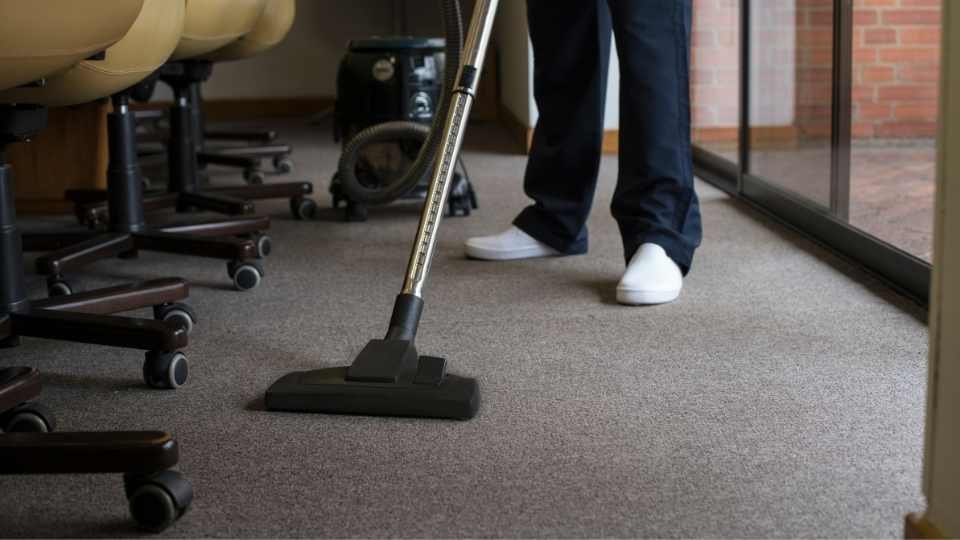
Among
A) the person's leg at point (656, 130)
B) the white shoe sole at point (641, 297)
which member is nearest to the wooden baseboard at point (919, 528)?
the white shoe sole at point (641, 297)

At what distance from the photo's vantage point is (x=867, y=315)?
182cm

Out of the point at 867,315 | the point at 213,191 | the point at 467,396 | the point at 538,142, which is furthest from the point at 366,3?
the point at 467,396

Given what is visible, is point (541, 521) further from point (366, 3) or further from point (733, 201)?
point (366, 3)

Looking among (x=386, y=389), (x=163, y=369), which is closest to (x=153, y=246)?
(x=163, y=369)

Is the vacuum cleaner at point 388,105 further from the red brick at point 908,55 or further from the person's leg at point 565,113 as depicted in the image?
the red brick at point 908,55

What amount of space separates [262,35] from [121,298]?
1173mm

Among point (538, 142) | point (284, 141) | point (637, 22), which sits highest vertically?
point (637, 22)

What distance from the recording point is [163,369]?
1484mm

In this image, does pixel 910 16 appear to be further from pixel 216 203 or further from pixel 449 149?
pixel 216 203

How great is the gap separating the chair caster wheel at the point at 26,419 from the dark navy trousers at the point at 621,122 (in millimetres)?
1061

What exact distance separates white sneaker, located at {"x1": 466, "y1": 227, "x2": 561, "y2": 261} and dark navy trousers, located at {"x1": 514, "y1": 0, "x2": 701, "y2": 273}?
0.02 metres

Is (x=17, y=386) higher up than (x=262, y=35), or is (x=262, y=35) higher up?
(x=262, y=35)

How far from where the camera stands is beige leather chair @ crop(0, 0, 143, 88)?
115 centimetres

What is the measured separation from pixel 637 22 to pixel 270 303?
75cm
